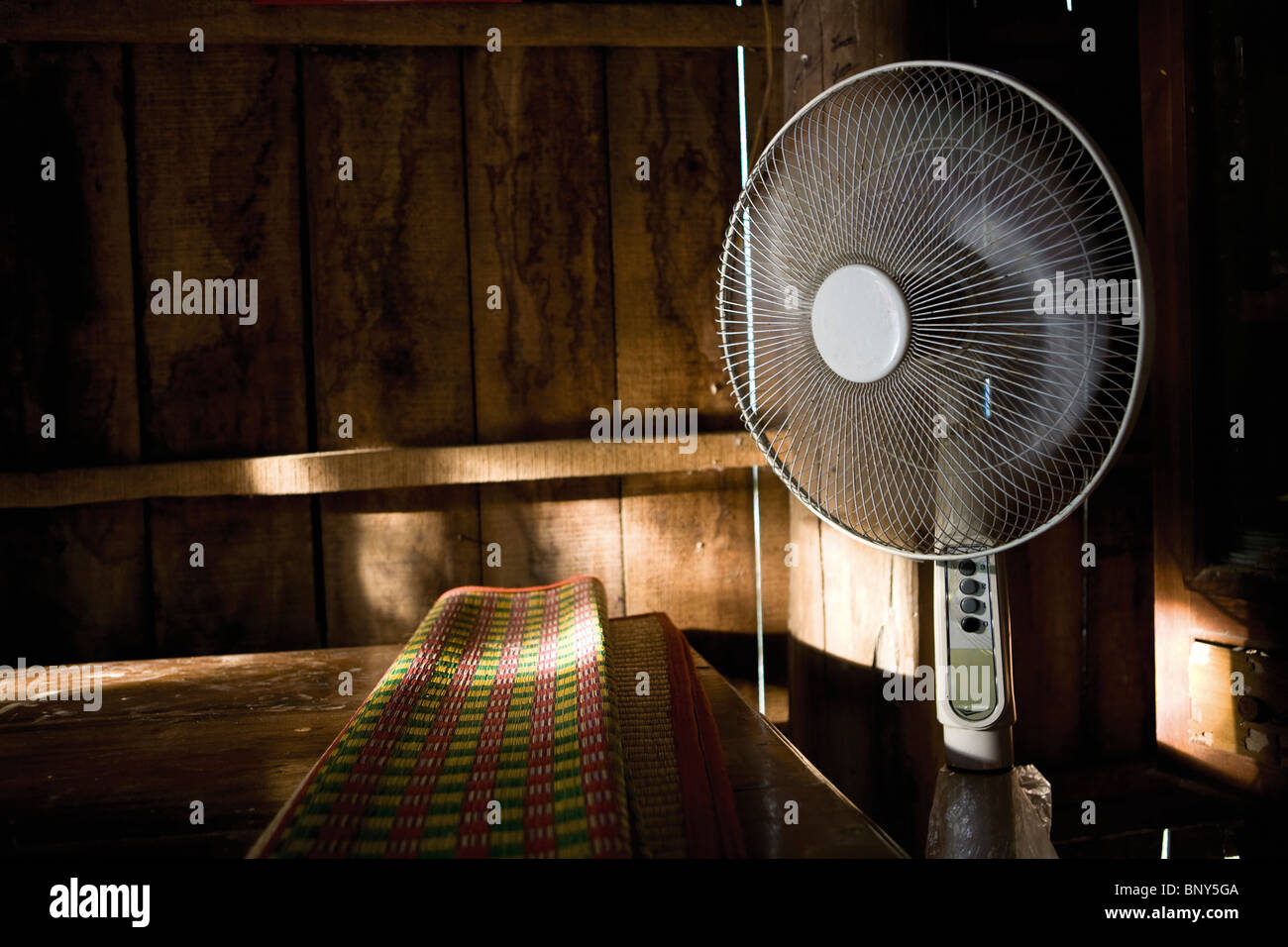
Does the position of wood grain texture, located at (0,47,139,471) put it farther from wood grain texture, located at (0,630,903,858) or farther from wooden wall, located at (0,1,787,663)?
wood grain texture, located at (0,630,903,858)

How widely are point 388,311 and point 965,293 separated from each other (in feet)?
4.62

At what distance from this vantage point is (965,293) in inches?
42.7

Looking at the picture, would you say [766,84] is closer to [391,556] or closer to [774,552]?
[774,552]

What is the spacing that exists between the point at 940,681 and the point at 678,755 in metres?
0.45

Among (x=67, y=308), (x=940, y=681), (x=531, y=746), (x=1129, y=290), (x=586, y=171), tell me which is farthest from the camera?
(x=586, y=171)

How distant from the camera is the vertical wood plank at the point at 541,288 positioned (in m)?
1.99

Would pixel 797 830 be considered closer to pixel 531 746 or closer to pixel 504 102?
pixel 531 746

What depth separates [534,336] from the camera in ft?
6.66

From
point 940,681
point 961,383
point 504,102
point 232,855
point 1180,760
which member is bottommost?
point 1180,760

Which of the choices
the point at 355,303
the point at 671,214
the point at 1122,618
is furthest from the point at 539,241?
the point at 1122,618

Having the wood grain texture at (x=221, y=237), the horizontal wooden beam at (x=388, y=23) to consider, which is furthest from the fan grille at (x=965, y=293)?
the wood grain texture at (x=221, y=237)

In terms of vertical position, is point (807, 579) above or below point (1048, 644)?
above

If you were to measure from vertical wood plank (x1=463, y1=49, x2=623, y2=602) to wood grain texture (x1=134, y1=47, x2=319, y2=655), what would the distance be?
454mm

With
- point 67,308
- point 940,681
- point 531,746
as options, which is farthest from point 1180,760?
point 67,308
